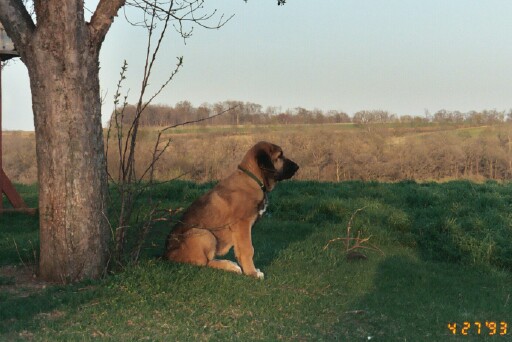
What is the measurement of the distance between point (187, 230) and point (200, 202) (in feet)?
1.47

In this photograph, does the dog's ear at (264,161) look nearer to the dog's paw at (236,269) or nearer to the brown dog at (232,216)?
the brown dog at (232,216)

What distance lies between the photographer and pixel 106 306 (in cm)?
601

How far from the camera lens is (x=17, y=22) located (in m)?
6.89

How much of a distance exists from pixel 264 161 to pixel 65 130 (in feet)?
8.70

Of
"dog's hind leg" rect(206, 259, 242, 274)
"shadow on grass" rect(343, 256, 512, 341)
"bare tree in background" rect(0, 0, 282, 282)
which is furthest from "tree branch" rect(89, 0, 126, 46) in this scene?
"shadow on grass" rect(343, 256, 512, 341)

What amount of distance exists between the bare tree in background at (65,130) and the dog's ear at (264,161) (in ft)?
6.94

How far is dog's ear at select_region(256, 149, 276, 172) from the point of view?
25.5 feet

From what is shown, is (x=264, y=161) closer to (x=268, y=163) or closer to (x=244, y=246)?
(x=268, y=163)

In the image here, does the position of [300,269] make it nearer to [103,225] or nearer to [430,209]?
[103,225]

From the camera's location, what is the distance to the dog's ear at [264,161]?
7770 mm

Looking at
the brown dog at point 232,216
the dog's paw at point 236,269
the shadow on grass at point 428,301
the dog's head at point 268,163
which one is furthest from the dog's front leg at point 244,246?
the shadow on grass at point 428,301
